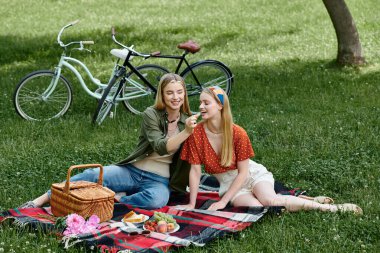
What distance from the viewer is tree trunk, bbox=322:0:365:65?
11.5 m

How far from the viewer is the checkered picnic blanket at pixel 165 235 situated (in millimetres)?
4941

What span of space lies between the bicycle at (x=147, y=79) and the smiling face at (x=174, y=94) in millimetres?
2852

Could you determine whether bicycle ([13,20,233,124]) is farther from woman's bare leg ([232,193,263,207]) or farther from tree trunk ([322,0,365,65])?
woman's bare leg ([232,193,263,207])

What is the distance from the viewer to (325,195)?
6168 mm

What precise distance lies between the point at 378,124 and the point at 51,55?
8038 millimetres

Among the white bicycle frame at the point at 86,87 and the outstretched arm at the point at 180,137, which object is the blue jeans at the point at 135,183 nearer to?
the outstretched arm at the point at 180,137

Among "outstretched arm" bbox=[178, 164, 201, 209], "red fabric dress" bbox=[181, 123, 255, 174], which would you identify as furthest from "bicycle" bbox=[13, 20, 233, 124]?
"outstretched arm" bbox=[178, 164, 201, 209]

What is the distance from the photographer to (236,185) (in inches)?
226

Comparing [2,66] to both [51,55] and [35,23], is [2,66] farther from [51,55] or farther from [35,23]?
[35,23]

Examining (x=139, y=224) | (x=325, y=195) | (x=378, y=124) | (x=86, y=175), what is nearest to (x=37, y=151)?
(x=86, y=175)

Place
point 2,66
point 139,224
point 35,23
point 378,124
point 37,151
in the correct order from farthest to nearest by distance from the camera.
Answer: point 35,23, point 2,66, point 378,124, point 37,151, point 139,224

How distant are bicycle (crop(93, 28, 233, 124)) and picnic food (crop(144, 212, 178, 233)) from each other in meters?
3.60

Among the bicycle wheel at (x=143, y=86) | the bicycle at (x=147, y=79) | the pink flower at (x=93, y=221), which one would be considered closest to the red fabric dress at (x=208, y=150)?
the pink flower at (x=93, y=221)

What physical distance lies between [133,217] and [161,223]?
33 centimetres
